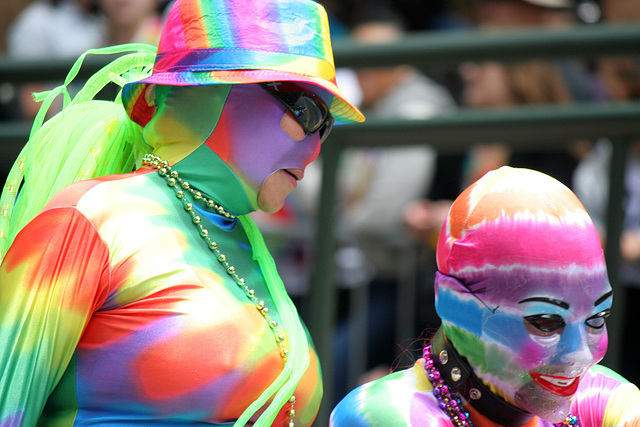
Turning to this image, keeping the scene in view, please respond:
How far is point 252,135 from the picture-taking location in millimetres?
1725

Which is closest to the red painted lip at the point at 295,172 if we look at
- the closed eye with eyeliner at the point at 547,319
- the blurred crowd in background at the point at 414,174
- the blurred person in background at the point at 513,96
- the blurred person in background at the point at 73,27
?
the closed eye with eyeliner at the point at 547,319

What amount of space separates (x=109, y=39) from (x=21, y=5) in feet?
4.98

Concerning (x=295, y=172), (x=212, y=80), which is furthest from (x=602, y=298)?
(x=212, y=80)

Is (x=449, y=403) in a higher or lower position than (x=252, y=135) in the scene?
lower

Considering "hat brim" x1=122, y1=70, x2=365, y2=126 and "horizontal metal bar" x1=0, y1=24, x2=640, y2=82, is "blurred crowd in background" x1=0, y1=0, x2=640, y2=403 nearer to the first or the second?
"horizontal metal bar" x1=0, y1=24, x2=640, y2=82

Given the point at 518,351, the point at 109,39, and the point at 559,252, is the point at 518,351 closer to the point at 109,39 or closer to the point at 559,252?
the point at 559,252

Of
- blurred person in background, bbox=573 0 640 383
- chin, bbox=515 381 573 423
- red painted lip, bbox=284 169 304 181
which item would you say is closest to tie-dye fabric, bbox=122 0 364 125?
red painted lip, bbox=284 169 304 181

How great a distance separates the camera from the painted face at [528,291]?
1445mm

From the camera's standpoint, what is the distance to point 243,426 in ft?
5.30

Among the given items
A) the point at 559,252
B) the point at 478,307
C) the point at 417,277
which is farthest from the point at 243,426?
the point at 417,277

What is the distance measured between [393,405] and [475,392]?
0.14 metres

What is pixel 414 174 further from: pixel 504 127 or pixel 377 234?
pixel 504 127

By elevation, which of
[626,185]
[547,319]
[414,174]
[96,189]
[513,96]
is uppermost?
[96,189]

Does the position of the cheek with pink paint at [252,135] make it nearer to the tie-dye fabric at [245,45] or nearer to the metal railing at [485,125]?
the tie-dye fabric at [245,45]
